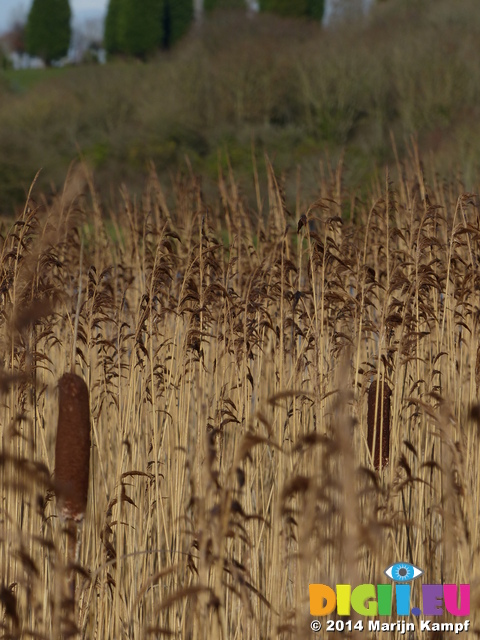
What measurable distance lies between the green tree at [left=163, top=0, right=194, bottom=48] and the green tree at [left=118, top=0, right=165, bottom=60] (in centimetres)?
110

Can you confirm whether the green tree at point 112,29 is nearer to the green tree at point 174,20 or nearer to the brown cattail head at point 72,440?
the green tree at point 174,20

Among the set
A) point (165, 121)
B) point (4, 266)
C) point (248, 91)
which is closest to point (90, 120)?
point (165, 121)

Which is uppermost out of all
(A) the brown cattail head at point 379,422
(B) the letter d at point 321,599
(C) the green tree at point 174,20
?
(C) the green tree at point 174,20

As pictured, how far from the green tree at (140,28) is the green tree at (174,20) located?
110cm

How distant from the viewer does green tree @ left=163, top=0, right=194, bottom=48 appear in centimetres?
5022

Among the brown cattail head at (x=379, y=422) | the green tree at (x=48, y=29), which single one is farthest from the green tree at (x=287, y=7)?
the brown cattail head at (x=379, y=422)

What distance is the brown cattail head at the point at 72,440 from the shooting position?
5.21 ft

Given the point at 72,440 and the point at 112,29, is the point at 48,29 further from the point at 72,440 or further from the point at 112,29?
the point at 72,440

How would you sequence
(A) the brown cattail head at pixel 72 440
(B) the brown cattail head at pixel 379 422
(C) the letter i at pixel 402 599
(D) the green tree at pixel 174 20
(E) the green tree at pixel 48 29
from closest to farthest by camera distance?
(A) the brown cattail head at pixel 72 440 → (C) the letter i at pixel 402 599 → (B) the brown cattail head at pixel 379 422 → (D) the green tree at pixel 174 20 → (E) the green tree at pixel 48 29

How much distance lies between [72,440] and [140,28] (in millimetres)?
50677

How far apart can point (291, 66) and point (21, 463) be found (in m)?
23.4

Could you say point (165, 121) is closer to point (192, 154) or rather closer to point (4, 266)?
point (192, 154)

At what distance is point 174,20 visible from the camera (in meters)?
50.2

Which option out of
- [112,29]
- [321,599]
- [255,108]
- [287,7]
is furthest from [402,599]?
[112,29]
